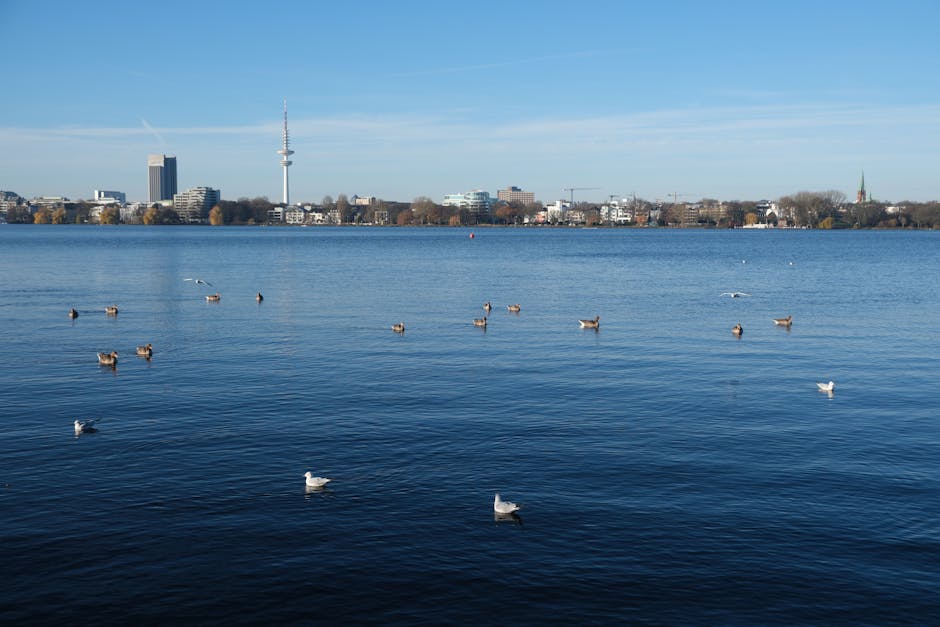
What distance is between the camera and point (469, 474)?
27.8 m

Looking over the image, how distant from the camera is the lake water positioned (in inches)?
795

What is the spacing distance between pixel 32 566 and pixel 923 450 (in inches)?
1145

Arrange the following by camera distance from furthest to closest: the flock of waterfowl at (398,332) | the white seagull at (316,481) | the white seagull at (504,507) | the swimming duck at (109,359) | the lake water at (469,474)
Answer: the swimming duck at (109,359), the white seagull at (316,481), the flock of waterfowl at (398,332), the white seagull at (504,507), the lake water at (469,474)

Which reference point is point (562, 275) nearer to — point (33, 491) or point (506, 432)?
point (506, 432)

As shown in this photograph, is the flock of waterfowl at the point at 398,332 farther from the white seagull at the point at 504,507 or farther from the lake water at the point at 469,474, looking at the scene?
the lake water at the point at 469,474

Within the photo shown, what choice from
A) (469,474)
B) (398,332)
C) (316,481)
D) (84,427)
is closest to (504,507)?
(469,474)

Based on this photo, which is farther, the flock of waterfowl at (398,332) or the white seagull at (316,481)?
the white seagull at (316,481)

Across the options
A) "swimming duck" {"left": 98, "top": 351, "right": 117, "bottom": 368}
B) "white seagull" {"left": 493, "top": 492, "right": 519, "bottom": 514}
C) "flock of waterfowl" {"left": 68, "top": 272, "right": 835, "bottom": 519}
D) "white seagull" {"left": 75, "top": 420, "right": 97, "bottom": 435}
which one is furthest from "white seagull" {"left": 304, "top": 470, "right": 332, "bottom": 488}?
"swimming duck" {"left": 98, "top": 351, "right": 117, "bottom": 368}

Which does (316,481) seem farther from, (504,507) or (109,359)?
(109,359)

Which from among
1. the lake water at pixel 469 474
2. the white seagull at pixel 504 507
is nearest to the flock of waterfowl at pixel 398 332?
the white seagull at pixel 504 507

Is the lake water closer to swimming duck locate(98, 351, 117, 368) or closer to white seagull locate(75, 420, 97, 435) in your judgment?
white seagull locate(75, 420, 97, 435)

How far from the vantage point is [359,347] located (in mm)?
52219

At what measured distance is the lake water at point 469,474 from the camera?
20188mm

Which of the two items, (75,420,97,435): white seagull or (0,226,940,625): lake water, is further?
(75,420,97,435): white seagull
